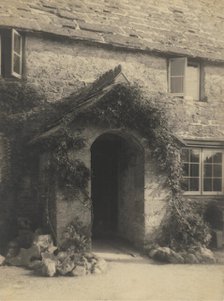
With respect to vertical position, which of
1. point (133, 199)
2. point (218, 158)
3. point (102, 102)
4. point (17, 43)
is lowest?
point (133, 199)

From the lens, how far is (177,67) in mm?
12875

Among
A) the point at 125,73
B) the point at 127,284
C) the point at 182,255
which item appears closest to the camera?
the point at 127,284

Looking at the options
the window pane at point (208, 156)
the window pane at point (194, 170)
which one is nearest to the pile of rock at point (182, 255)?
the window pane at point (194, 170)

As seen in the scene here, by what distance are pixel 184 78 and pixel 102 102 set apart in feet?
15.5

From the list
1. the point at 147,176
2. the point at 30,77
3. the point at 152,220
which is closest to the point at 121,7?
the point at 30,77

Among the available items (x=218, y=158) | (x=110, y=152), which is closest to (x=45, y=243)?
(x=110, y=152)

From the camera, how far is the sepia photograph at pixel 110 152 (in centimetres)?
792

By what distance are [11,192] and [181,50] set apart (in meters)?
7.01

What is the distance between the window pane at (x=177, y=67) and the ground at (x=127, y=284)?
6543 mm

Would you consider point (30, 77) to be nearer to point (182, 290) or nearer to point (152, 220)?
point (152, 220)

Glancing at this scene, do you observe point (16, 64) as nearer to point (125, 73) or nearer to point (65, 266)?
point (125, 73)

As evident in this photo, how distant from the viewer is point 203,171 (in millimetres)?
12953

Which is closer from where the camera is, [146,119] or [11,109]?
[146,119]

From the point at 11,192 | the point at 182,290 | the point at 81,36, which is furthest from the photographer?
the point at 81,36
